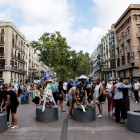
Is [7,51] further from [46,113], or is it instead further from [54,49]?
[46,113]

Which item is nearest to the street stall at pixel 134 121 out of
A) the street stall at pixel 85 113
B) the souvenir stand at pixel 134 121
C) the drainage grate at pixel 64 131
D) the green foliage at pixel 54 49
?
the souvenir stand at pixel 134 121

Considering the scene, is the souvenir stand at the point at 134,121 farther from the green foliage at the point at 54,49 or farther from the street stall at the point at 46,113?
the green foliage at the point at 54,49

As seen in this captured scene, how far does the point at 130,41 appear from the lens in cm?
3494

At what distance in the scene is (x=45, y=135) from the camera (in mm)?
4980

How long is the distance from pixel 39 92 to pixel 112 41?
43.4 m

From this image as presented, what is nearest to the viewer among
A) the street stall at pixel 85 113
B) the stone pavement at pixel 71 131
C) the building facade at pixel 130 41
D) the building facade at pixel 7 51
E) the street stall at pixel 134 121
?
the stone pavement at pixel 71 131

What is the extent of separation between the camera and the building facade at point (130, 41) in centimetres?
3366

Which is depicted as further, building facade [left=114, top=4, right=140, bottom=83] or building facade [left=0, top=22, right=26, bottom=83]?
building facade [left=0, top=22, right=26, bottom=83]

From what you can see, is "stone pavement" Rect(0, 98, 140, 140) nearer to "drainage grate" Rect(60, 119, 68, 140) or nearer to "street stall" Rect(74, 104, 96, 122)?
"drainage grate" Rect(60, 119, 68, 140)

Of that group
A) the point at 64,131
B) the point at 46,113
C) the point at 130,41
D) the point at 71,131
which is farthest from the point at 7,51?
the point at 71,131

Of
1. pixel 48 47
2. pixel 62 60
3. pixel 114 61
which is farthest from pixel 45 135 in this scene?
pixel 114 61

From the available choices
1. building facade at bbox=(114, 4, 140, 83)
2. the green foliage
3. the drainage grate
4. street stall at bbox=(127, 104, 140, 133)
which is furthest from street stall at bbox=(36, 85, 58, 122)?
the green foliage

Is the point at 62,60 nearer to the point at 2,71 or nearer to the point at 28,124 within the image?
the point at 2,71

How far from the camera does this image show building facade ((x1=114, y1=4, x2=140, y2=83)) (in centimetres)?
3366
